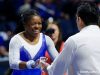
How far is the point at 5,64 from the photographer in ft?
29.8

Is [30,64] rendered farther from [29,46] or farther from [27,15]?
[27,15]

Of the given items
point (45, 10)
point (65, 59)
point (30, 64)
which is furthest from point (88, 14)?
point (45, 10)

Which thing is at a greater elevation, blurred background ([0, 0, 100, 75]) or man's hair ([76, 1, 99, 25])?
man's hair ([76, 1, 99, 25])

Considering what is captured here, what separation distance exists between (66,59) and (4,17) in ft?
27.6

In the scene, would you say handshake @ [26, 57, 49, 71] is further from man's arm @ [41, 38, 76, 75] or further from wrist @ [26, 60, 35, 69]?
man's arm @ [41, 38, 76, 75]

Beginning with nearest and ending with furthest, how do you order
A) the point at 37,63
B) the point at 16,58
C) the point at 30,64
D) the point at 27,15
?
the point at 37,63 → the point at 30,64 → the point at 16,58 → the point at 27,15

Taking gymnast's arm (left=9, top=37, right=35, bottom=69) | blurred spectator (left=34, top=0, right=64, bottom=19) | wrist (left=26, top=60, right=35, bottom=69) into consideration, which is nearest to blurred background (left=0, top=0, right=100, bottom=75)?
blurred spectator (left=34, top=0, right=64, bottom=19)

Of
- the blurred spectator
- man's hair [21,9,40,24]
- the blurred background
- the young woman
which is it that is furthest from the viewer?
the blurred spectator

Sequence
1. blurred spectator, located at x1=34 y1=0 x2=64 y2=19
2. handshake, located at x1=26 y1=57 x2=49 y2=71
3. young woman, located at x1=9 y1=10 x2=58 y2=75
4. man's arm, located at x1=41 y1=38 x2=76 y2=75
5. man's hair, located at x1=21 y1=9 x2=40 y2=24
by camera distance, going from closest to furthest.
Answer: man's arm, located at x1=41 y1=38 x2=76 y2=75 < handshake, located at x1=26 y1=57 x2=49 y2=71 < young woman, located at x1=9 y1=10 x2=58 y2=75 < man's hair, located at x1=21 y1=9 x2=40 y2=24 < blurred spectator, located at x1=34 y1=0 x2=64 y2=19

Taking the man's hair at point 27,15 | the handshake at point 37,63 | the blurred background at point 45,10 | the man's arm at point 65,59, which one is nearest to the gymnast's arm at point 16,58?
the handshake at point 37,63

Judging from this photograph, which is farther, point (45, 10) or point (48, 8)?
point (48, 8)

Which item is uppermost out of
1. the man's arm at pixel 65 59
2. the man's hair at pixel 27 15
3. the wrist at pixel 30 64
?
the man's hair at pixel 27 15

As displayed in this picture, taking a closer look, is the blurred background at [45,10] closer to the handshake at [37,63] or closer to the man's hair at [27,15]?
the man's hair at [27,15]

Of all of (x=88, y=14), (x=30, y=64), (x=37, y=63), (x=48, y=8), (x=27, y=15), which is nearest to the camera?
(x=88, y=14)
